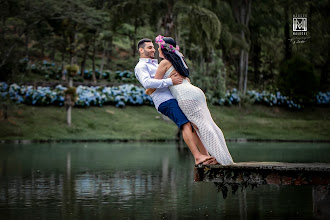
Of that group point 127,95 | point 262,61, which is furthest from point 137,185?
point 262,61

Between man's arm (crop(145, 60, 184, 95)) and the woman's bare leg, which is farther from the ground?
man's arm (crop(145, 60, 184, 95))

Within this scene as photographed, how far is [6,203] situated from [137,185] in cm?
316

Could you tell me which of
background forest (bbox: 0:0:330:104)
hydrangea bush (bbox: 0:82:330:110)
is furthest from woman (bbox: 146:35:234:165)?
hydrangea bush (bbox: 0:82:330:110)

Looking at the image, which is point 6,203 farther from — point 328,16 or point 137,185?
point 328,16

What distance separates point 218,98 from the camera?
35.2 metres

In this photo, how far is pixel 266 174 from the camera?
820 centimetres

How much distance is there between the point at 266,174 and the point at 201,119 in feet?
3.53

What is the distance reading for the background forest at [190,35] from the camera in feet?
102

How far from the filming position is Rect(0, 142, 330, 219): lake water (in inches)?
352

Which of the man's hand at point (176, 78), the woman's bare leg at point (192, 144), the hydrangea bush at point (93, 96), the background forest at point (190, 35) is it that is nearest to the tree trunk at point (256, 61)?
the background forest at point (190, 35)

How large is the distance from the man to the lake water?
80 centimetres

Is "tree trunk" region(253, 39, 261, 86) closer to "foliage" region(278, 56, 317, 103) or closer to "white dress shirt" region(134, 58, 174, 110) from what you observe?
"foliage" region(278, 56, 317, 103)
